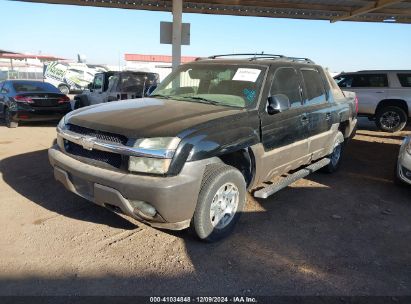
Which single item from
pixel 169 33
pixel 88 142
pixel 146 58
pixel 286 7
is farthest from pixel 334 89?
pixel 146 58

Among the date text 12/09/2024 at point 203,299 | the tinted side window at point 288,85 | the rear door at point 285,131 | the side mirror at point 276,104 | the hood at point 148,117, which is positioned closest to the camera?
the date text 12/09/2024 at point 203,299

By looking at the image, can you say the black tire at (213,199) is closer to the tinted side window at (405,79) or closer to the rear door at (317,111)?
the rear door at (317,111)

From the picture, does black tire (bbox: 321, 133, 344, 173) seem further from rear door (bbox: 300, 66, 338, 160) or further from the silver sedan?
the silver sedan

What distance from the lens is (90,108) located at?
14.3ft

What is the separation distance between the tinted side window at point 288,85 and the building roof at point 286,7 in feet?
28.2

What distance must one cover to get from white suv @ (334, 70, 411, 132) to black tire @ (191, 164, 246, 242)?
28.9 ft

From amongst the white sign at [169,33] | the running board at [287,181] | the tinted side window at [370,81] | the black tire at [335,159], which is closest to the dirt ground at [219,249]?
the running board at [287,181]

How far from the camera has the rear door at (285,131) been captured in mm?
4273

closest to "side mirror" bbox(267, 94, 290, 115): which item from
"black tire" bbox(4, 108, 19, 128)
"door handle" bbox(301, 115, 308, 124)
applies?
"door handle" bbox(301, 115, 308, 124)

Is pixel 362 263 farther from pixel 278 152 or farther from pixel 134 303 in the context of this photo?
pixel 134 303

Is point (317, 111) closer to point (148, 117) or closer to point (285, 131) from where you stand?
point (285, 131)

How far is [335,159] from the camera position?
6.51 metres

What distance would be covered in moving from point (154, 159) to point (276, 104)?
5.37ft

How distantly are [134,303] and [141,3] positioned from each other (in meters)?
12.5
